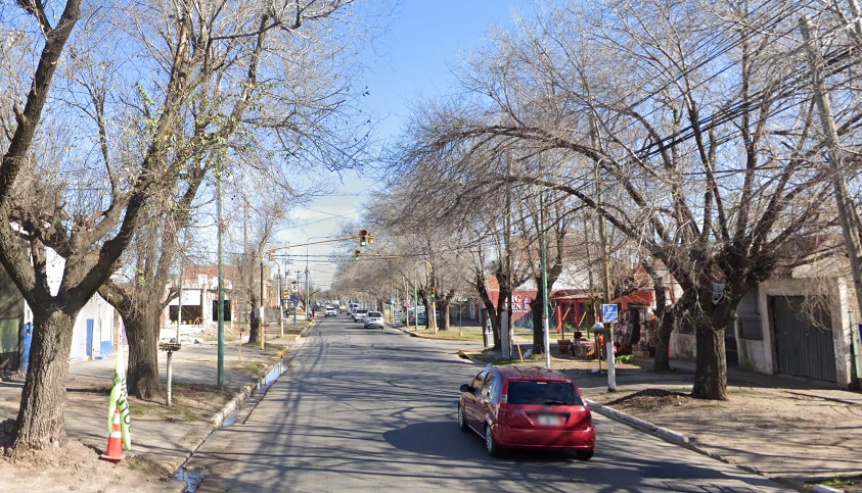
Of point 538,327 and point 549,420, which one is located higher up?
point 538,327

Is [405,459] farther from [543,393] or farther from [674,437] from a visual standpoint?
[674,437]

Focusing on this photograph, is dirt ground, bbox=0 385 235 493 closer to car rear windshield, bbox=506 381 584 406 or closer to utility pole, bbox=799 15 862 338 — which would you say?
car rear windshield, bbox=506 381 584 406

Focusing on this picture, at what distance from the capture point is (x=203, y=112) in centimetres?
1000

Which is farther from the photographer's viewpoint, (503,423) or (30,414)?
(503,423)

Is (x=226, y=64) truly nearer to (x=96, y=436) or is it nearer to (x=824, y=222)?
(x=96, y=436)

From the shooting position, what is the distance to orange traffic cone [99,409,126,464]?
9.23m

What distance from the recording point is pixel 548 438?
10.4 m

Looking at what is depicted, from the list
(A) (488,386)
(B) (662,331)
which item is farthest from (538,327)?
(A) (488,386)

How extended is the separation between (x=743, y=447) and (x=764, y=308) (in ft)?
35.5

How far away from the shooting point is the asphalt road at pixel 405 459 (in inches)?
358

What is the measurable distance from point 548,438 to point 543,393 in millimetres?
729

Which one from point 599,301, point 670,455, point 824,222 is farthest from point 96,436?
point 599,301

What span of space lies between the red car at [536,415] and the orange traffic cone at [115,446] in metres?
5.14

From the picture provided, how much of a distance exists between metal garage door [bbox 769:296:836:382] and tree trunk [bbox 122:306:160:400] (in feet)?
48.4
